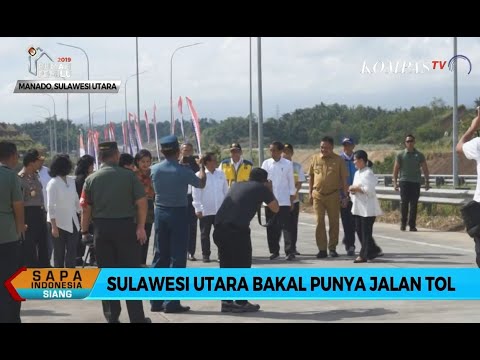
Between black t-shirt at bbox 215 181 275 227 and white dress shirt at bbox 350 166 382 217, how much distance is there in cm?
378

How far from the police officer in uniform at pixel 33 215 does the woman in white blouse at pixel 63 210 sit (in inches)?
5.8

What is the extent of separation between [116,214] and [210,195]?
5.74 metres

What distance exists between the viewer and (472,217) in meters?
8.24

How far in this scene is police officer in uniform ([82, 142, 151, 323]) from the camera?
9586mm

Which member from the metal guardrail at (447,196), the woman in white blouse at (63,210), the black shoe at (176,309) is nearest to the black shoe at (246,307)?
the black shoe at (176,309)

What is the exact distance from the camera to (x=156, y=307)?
10.8 metres

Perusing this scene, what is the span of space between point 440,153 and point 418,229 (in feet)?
165

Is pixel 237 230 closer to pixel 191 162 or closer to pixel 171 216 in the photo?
pixel 171 216

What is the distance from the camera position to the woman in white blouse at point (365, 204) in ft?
47.1

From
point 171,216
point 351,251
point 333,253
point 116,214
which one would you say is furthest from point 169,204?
point 351,251

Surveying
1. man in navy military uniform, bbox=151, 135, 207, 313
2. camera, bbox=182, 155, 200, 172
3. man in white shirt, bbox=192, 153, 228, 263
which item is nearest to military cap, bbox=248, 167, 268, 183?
man in navy military uniform, bbox=151, 135, 207, 313

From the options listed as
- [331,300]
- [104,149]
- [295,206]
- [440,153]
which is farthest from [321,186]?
[440,153]

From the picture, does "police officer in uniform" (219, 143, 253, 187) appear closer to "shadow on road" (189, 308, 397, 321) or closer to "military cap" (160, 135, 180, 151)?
"military cap" (160, 135, 180, 151)

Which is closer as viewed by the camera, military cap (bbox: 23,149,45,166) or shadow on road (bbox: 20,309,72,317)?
shadow on road (bbox: 20,309,72,317)
